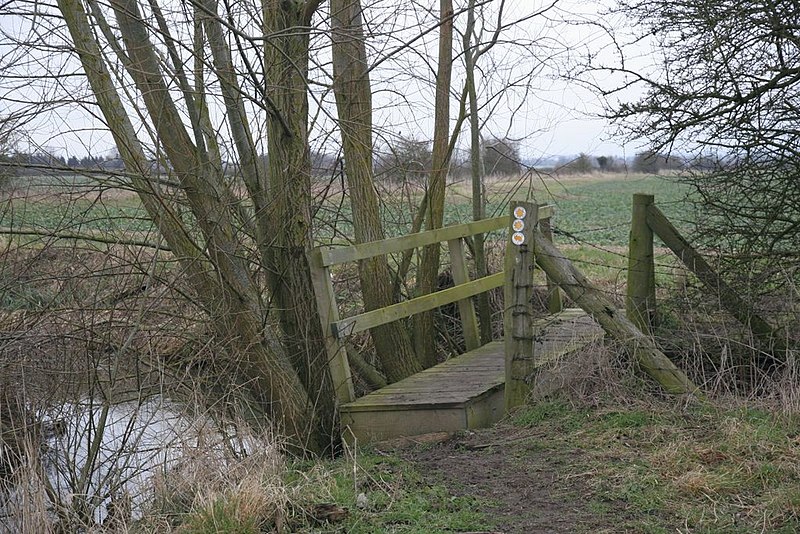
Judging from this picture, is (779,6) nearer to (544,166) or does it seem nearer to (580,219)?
(544,166)

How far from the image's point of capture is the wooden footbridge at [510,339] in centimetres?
698

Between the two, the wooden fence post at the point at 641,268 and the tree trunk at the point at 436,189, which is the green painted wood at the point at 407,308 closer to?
the tree trunk at the point at 436,189

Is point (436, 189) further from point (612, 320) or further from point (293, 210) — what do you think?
point (612, 320)

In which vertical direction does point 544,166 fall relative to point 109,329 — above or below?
above

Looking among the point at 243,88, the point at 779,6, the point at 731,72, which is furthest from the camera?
the point at 731,72

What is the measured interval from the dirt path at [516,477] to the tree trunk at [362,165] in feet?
8.09

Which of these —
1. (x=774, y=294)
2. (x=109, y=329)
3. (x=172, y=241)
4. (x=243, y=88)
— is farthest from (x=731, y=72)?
(x=109, y=329)

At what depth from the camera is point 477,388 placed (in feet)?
25.8

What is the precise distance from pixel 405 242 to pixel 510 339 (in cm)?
157

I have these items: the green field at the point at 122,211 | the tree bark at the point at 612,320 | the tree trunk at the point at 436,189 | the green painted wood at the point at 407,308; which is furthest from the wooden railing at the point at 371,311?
the green field at the point at 122,211

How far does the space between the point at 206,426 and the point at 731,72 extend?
5328 mm

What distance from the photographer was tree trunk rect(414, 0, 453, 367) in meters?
10.0

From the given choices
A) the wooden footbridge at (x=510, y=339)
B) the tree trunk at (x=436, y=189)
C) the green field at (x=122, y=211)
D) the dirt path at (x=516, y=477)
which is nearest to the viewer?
the dirt path at (x=516, y=477)

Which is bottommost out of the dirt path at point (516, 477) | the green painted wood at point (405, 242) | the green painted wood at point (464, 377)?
the dirt path at point (516, 477)
